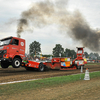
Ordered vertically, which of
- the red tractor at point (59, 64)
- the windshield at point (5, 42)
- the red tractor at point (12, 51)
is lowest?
the red tractor at point (59, 64)

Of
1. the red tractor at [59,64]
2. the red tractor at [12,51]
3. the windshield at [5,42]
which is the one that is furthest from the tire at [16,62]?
the windshield at [5,42]

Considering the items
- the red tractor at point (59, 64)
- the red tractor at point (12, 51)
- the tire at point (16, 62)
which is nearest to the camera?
the red tractor at point (12, 51)

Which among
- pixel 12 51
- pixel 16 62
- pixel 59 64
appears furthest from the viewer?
pixel 59 64

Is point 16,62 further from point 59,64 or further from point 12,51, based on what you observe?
point 59,64

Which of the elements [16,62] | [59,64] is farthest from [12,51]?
[59,64]

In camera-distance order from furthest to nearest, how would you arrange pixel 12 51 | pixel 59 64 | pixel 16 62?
pixel 59 64
pixel 16 62
pixel 12 51

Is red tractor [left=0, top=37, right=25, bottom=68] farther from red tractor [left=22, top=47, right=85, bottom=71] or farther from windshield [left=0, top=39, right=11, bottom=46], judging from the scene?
red tractor [left=22, top=47, right=85, bottom=71]

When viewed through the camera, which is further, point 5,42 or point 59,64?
point 59,64

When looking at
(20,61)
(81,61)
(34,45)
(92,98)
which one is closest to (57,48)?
(34,45)

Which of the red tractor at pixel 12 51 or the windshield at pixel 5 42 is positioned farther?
the windshield at pixel 5 42

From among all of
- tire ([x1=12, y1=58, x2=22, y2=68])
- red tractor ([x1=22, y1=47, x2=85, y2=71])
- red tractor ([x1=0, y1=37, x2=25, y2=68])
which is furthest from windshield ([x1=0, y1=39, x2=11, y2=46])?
red tractor ([x1=22, y1=47, x2=85, y2=71])

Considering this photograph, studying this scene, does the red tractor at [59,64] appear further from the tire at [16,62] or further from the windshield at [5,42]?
the windshield at [5,42]

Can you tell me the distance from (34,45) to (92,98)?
113087 mm

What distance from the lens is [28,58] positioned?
13.8 metres
